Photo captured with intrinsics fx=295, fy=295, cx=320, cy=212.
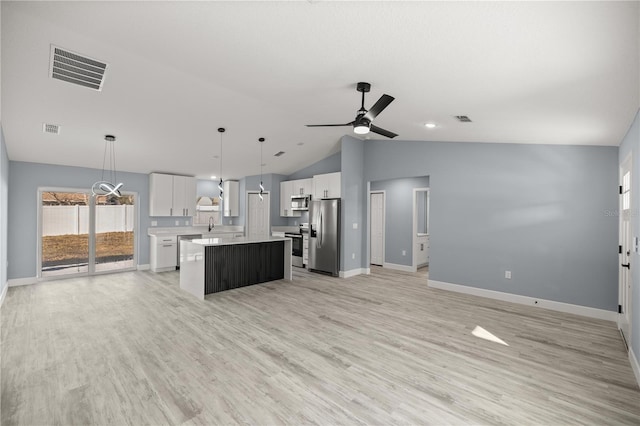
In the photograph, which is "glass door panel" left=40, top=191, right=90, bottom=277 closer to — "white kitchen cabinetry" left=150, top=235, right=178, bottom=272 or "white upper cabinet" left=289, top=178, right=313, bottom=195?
"white kitchen cabinetry" left=150, top=235, right=178, bottom=272

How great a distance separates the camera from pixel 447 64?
2586mm

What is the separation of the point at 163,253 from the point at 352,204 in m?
4.64

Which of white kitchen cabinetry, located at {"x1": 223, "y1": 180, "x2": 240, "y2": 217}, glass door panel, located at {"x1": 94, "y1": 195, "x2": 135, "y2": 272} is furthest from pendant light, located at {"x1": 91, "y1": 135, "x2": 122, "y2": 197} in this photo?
white kitchen cabinetry, located at {"x1": 223, "y1": 180, "x2": 240, "y2": 217}

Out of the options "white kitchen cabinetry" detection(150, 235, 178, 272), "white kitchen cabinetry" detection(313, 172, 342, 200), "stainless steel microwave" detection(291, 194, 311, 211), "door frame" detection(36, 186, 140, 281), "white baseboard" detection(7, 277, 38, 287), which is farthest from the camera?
"stainless steel microwave" detection(291, 194, 311, 211)

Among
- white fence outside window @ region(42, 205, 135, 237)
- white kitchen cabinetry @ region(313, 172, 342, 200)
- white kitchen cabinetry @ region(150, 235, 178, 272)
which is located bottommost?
white kitchen cabinetry @ region(150, 235, 178, 272)

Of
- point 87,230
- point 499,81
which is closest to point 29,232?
point 87,230

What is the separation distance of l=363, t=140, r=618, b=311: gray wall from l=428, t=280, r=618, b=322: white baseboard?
0.23 ft

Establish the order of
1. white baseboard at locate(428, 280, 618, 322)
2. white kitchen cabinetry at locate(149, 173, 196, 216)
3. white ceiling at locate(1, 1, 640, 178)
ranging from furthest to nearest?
white kitchen cabinetry at locate(149, 173, 196, 216) → white baseboard at locate(428, 280, 618, 322) → white ceiling at locate(1, 1, 640, 178)

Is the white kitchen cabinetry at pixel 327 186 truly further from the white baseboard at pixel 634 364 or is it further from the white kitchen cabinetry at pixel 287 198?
the white baseboard at pixel 634 364

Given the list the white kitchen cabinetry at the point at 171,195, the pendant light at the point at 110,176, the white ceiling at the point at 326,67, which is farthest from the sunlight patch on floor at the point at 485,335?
the white kitchen cabinetry at the point at 171,195

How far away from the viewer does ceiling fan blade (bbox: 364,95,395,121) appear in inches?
115

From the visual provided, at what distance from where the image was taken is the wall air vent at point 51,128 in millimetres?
4344

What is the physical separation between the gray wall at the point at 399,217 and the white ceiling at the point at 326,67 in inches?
102

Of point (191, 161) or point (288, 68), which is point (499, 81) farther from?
point (191, 161)
